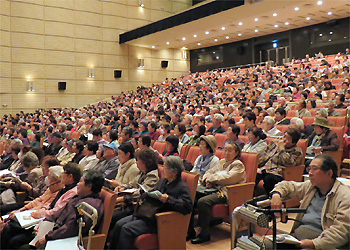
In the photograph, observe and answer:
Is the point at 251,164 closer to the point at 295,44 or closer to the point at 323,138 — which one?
the point at 323,138

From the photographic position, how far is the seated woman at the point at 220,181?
9.32 feet

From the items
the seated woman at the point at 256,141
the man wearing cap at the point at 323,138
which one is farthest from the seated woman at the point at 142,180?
the man wearing cap at the point at 323,138

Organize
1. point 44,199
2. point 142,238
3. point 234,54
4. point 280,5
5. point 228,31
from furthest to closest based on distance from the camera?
point 234,54 < point 228,31 < point 280,5 < point 44,199 < point 142,238

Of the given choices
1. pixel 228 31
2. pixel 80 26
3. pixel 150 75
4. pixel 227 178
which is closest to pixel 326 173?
pixel 227 178

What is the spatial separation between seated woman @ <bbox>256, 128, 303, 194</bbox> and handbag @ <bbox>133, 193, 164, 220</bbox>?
141 centimetres

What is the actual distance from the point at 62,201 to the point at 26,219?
1.15 ft

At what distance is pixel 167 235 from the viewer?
7.84 ft

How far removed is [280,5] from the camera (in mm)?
11531

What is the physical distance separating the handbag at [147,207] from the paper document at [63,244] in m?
0.49

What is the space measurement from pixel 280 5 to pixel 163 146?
30.7 feet

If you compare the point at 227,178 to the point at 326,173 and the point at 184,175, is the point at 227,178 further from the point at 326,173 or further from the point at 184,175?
the point at 326,173

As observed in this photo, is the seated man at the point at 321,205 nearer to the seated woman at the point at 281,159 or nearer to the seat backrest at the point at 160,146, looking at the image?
the seated woman at the point at 281,159

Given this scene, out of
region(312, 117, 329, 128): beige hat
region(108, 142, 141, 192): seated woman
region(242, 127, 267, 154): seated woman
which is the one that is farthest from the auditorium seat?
region(312, 117, 329, 128): beige hat

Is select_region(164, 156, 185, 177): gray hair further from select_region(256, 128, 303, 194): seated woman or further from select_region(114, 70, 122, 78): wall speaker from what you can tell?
select_region(114, 70, 122, 78): wall speaker
